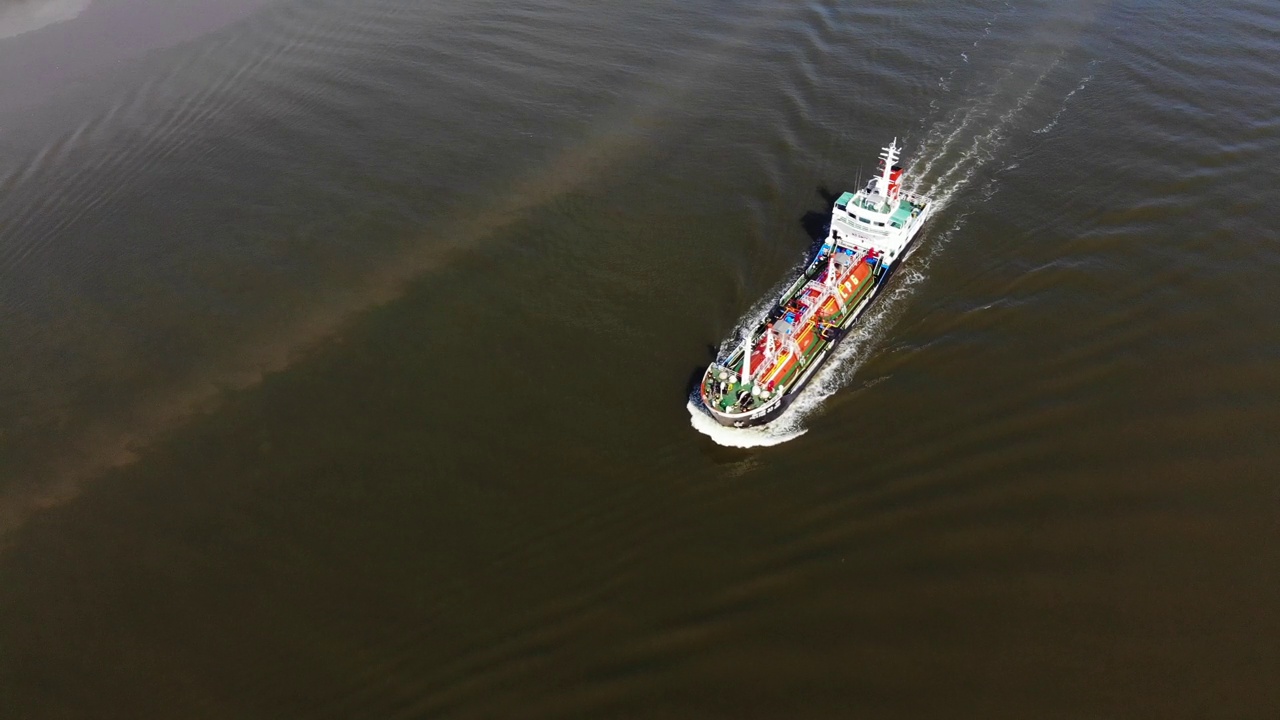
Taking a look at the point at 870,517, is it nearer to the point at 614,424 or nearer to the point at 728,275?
the point at 614,424

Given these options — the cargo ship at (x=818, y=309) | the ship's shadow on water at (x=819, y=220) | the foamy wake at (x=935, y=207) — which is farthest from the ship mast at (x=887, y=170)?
the foamy wake at (x=935, y=207)

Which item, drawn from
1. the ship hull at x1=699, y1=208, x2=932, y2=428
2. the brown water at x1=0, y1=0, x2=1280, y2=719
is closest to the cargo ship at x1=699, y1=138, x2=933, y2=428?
the ship hull at x1=699, y1=208, x2=932, y2=428

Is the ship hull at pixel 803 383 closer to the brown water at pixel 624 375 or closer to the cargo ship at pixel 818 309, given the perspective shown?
the cargo ship at pixel 818 309

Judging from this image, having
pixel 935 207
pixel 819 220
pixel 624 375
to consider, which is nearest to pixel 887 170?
pixel 819 220

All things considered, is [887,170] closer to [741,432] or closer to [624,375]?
[741,432]

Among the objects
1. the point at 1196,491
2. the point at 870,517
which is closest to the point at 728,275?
the point at 870,517

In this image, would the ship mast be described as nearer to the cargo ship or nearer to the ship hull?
the cargo ship
